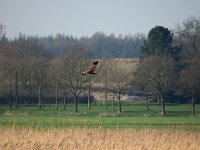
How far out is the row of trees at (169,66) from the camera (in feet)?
228

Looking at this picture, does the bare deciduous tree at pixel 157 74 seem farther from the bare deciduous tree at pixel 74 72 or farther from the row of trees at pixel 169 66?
the bare deciduous tree at pixel 74 72

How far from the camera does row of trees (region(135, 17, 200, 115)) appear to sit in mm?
69625

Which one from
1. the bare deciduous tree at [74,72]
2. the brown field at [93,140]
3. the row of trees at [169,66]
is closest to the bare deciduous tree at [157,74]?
the row of trees at [169,66]

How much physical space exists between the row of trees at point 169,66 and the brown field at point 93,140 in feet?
120

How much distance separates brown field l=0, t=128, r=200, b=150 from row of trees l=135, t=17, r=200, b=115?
36.4 m

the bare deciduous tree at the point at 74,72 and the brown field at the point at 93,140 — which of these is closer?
the brown field at the point at 93,140

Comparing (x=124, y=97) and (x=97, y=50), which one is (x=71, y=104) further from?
(x=97, y=50)

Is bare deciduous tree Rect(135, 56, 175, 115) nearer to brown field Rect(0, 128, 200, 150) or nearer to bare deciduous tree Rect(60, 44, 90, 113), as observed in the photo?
bare deciduous tree Rect(60, 44, 90, 113)

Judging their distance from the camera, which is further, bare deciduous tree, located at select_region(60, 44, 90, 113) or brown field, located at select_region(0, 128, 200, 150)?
bare deciduous tree, located at select_region(60, 44, 90, 113)

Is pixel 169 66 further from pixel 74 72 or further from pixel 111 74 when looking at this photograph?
pixel 74 72

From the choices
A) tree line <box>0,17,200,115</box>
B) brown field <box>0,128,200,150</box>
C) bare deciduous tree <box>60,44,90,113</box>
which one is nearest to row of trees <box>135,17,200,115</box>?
tree line <box>0,17,200,115</box>

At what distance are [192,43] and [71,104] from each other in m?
28.6

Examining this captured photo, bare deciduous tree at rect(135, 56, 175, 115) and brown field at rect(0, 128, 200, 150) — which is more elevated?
bare deciduous tree at rect(135, 56, 175, 115)

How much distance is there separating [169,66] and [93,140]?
46.3m
